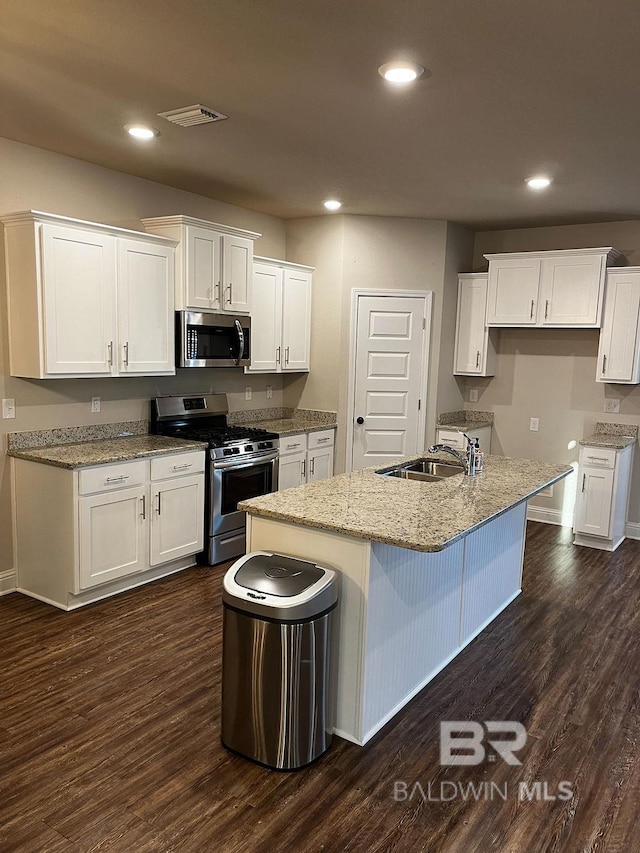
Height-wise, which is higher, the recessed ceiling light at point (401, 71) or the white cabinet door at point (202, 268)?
the recessed ceiling light at point (401, 71)

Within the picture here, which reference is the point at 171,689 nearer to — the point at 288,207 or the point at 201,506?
the point at 201,506

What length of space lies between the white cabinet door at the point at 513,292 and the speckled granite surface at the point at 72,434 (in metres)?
3.33

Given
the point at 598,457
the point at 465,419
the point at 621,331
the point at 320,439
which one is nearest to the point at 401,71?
the point at 320,439

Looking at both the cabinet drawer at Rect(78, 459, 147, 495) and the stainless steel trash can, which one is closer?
the stainless steel trash can

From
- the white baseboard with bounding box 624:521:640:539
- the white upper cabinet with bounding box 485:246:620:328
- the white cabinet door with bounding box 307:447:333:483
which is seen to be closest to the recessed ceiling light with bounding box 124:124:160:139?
the white cabinet door with bounding box 307:447:333:483

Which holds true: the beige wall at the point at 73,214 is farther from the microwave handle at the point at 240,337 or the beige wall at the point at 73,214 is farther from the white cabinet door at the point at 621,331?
the white cabinet door at the point at 621,331

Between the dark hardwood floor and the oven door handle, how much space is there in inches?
42.6

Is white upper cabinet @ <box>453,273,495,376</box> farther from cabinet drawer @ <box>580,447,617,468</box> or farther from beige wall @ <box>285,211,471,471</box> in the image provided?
cabinet drawer @ <box>580,447,617,468</box>

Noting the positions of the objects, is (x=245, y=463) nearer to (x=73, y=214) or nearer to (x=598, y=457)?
(x=73, y=214)

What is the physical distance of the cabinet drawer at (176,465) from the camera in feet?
13.6

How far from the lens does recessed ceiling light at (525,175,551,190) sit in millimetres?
4279

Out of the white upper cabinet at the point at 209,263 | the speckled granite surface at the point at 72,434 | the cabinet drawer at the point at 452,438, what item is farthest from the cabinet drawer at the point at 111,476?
the cabinet drawer at the point at 452,438

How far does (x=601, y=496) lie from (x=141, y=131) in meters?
4.38

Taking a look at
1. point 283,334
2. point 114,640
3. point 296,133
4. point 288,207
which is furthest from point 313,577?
point 288,207
